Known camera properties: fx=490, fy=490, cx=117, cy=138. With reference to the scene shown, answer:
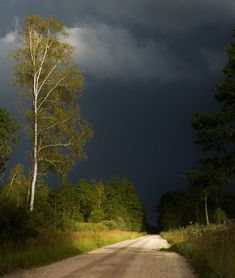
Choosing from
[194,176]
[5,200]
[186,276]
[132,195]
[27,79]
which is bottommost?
[186,276]

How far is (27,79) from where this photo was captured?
2627 cm

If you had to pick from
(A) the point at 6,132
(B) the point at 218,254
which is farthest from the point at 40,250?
(A) the point at 6,132

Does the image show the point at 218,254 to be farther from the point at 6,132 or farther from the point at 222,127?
the point at 6,132

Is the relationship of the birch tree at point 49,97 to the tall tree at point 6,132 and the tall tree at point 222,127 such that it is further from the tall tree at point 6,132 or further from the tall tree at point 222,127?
the tall tree at point 6,132

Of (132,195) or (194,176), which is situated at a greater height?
(132,195)

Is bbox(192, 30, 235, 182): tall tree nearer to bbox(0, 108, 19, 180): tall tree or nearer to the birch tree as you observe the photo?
the birch tree

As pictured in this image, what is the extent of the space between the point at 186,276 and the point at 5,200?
9479mm


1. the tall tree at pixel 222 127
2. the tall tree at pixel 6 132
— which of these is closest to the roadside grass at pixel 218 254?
the tall tree at pixel 222 127

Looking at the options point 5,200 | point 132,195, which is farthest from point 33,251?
point 132,195

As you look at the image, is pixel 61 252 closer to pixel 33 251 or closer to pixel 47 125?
pixel 33 251

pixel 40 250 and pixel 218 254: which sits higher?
pixel 40 250

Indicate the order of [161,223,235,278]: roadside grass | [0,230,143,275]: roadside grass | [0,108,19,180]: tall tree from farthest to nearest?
[0,108,19,180]: tall tree, [0,230,143,275]: roadside grass, [161,223,235,278]: roadside grass

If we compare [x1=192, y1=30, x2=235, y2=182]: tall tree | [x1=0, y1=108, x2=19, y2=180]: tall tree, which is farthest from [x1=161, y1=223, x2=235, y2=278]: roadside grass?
[x1=0, y1=108, x2=19, y2=180]: tall tree

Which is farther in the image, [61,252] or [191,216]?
[191,216]
